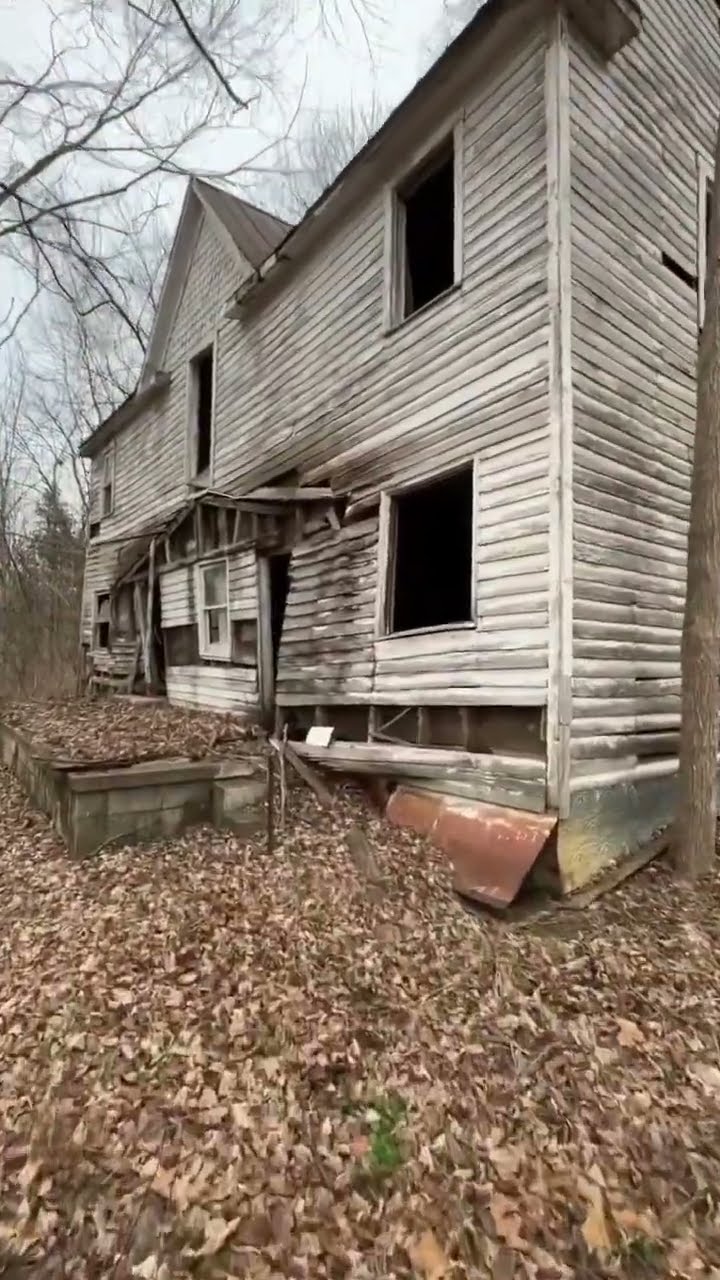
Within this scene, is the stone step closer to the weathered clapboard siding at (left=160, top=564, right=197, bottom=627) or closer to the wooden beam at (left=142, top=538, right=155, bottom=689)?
the weathered clapboard siding at (left=160, top=564, right=197, bottom=627)

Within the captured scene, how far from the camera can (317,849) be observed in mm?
6141

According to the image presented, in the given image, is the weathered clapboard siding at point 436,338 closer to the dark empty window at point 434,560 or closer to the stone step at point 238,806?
the dark empty window at point 434,560

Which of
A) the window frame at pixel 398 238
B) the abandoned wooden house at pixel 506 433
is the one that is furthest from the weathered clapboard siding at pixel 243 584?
the window frame at pixel 398 238

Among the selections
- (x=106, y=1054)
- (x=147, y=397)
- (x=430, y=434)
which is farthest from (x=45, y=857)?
(x=147, y=397)

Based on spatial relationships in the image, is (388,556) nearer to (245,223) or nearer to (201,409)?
(201,409)

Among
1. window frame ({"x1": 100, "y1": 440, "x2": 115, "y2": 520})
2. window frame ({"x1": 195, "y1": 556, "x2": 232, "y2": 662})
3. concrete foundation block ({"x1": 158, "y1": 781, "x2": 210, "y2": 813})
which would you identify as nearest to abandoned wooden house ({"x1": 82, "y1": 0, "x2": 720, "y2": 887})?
window frame ({"x1": 195, "y1": 556, "x2": 232, "y2": 662})

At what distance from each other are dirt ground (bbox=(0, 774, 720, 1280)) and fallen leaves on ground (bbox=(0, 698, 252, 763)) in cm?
215

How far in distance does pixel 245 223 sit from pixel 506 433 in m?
9.22

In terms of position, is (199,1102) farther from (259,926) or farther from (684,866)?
(684,866)

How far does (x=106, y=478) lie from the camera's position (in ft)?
56.2

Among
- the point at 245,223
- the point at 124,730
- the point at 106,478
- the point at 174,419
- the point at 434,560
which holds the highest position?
the point at 245,223

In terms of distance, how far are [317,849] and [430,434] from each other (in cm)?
426

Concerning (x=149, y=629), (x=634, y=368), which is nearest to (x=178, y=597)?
(x=149, y=629)

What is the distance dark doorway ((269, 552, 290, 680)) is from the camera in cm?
1002
